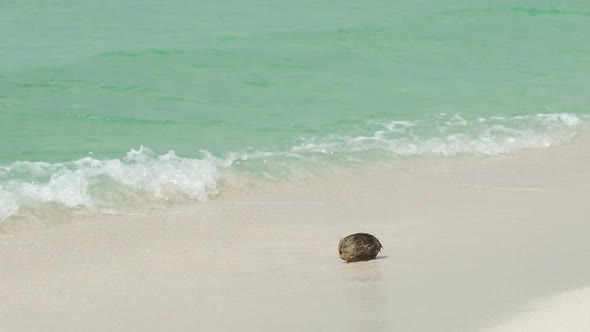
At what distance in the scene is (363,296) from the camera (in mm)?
6270

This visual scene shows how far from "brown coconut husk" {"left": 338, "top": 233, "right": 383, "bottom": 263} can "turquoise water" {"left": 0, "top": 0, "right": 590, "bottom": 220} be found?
206 cm

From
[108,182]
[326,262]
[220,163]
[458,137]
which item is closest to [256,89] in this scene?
[458,137]

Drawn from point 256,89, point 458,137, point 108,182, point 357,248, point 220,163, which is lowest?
point 357,248

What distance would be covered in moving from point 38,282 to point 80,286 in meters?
0.25

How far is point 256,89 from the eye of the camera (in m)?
12.7

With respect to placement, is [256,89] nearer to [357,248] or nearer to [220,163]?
[220,163]

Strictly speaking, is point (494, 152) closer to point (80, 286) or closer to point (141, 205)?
point (141, 205)

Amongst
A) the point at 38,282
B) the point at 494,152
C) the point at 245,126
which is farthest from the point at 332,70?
the point at 38,282

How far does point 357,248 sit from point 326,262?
21 centimetres

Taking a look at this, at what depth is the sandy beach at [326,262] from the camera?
5961mm

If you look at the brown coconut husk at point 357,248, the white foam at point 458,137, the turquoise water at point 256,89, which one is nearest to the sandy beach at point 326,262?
the brown coconut husk at point 357,248

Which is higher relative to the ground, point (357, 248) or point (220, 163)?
point (220, 163)

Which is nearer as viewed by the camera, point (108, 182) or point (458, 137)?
point (108, 182)

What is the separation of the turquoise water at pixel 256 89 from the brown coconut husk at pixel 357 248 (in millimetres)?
2058
